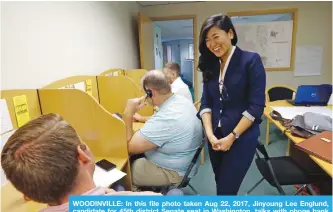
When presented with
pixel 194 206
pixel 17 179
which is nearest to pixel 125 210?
pixel 194 206

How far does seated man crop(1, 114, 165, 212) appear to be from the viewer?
481 mm

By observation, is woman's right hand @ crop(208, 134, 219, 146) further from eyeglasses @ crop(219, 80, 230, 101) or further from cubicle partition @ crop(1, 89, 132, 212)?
cubicle partition @ crop(1, 89, 132, 212)

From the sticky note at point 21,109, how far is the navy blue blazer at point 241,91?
104cm

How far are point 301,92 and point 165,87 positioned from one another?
1420 mm

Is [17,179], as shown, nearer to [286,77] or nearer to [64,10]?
[64,10]

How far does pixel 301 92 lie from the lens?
2080 millimetres

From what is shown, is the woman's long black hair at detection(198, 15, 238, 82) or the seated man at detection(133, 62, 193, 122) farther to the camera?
the seated man at detection(133, 62, 193, 122)

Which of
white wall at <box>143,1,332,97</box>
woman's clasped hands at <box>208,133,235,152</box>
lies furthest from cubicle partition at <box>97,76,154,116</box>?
white wall at <box>143,1,332,97</box>

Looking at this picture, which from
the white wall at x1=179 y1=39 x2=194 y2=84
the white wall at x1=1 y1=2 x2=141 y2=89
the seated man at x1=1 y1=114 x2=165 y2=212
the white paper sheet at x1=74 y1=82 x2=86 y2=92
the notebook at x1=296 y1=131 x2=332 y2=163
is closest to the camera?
the seated man at x1=1 y1=114 x2=165 y2=212

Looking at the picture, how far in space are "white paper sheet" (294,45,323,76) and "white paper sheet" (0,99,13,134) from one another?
4.36 metres

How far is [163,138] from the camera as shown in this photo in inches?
52.1

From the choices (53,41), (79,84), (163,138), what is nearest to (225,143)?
(163,138)

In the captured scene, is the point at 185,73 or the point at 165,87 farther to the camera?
the point at 185,73

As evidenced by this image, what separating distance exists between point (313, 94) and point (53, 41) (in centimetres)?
227
